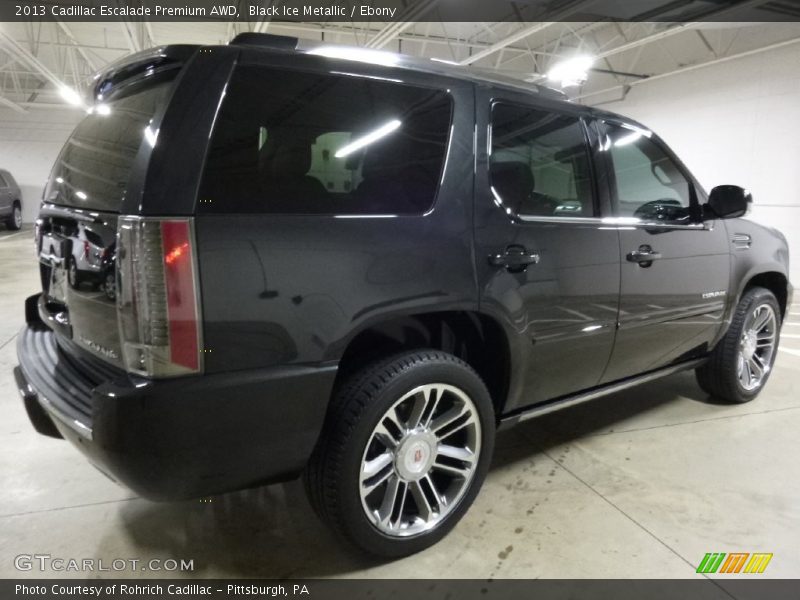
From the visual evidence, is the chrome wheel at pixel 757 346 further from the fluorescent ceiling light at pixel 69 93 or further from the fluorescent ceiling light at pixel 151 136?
the fluorescent ceiling light at pixel 69 93

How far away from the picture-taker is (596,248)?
2330 millimetres

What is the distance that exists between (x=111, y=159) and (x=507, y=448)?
2277mm

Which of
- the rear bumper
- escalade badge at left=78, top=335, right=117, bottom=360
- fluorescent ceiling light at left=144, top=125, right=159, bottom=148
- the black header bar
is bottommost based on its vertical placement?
the rear bumper

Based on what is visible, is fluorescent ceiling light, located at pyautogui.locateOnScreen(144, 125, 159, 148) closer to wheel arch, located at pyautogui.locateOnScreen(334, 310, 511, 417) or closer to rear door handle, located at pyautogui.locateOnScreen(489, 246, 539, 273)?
wheel arch, located at pyautogui.locateOnScreen(334, 310, 511, 417)

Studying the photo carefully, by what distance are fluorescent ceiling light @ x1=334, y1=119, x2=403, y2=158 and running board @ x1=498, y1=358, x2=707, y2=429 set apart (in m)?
1.26

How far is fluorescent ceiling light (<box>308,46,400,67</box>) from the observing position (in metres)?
1.67

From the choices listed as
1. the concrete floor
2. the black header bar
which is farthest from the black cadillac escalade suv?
the black header bar

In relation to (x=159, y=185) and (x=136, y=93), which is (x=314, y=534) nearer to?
(x=159, y=185)

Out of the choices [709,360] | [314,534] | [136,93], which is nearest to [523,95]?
[136,93]

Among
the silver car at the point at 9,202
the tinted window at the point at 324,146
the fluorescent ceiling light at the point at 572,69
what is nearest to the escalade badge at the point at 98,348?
the tinted window at the point at 324,146

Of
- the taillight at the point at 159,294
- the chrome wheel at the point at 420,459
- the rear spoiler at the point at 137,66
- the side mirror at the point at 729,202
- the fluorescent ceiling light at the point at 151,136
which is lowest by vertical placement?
the chrome wheel at the point at 420,459

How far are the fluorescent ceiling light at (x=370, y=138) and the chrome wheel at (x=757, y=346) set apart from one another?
109 inches

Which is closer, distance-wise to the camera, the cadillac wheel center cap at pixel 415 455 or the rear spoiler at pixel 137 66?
the rear spoiler at pixel 137 66

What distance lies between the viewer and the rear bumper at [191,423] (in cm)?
137
